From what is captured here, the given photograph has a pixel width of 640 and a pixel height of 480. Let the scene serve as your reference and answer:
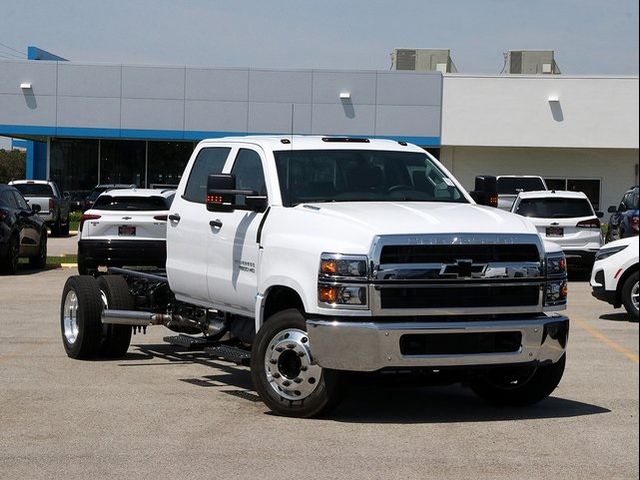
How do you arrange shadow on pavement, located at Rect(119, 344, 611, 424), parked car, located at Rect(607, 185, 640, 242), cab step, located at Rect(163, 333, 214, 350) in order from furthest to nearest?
parked car, located at Rect(607, 185, 640, 242)
cab step, located at Rect(163, 333, 214, 350)
shadow on pavement, located at Rect(119, 344, 611, 424)

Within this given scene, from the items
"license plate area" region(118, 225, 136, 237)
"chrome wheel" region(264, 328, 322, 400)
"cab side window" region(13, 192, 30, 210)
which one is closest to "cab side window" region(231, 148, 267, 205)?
"chrome wheel" region(264, 328, 322, 400)

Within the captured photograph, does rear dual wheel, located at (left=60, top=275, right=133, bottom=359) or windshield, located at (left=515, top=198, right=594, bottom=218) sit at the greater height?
windshield, located at (left=515, top=198, right=594, bottom=218)

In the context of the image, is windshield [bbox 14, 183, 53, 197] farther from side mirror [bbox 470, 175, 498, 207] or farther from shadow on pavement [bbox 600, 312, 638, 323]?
side mirror [bbox 470, 175, 498, 207]

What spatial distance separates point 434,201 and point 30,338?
19.2ft

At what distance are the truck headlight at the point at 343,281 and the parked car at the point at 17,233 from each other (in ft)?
51.9

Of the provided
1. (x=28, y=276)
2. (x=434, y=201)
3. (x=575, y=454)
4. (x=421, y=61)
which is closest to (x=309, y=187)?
(x=434, y=201)

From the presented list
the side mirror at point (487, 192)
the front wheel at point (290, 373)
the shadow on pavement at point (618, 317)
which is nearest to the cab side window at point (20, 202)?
the shadow on pavement at point (618, 317)

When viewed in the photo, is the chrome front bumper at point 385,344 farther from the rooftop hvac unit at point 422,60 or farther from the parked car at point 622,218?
the rooftop hvac unit at point 422,60

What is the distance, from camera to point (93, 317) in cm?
1195

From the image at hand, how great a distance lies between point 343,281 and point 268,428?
3.90 ft

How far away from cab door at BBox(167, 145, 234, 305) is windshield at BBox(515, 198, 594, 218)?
47.1 ft

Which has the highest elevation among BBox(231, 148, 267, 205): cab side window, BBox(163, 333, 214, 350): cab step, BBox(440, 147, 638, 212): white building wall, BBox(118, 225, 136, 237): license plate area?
BBox(440, 147, 638, 212): white building wall

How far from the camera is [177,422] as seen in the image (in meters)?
9.15

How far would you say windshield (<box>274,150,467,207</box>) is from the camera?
10.1 meters
